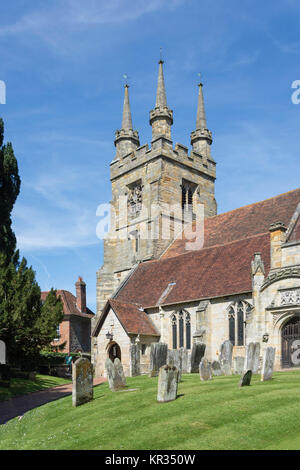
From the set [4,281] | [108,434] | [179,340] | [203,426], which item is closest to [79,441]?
[108,434]

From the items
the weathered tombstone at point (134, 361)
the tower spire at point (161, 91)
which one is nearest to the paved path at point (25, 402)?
the weathered tombstone at point (134, 361)

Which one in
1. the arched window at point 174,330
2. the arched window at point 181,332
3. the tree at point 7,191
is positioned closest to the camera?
the arched window at point 181,332

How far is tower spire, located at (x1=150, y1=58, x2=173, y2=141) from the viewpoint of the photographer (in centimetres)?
4475

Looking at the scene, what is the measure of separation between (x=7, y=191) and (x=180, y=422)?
86.4 feet

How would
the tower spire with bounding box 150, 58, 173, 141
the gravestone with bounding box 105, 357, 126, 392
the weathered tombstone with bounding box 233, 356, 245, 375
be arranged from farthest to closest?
the tower spire with bounding box 150, 58, 173, 141 < the weathered tombstone with bounding box 233, 356, 245, 375 < the gravestone with bounding box 105, 357, 126, 392

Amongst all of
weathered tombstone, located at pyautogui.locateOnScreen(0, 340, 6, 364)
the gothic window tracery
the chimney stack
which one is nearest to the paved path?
weathered tombstone, located at pyautogui.locateOnScreen(0, 340, 6, 364)

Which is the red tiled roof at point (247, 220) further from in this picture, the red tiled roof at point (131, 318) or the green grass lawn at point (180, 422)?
the green grass lawn at point (180, 422)

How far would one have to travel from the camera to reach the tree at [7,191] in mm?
32094

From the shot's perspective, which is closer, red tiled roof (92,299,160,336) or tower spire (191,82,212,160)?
red tiled roof (92,299,160,336)

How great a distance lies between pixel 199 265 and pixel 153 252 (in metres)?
8.95

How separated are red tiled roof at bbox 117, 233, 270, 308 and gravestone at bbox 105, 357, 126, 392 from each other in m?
10.7

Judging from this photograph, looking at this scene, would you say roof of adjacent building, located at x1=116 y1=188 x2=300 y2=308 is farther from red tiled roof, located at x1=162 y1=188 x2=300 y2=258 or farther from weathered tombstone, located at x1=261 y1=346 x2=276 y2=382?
weathered tombstone, located at x1=261 y1=346 x2=276 y2=382

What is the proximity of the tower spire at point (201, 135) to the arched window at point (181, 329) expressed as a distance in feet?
74.8

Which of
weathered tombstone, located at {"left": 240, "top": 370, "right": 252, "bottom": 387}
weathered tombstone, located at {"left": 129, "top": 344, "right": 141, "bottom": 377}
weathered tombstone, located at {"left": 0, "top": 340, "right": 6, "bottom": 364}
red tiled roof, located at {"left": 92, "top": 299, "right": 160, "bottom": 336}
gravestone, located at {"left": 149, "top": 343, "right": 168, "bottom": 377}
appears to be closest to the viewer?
weathered tombstone, located at {"left": 240, "top": 370, "right": 252, "bottom": 387}
